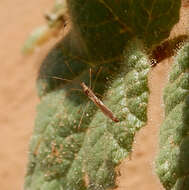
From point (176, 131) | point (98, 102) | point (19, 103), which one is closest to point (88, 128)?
point (98, 102)

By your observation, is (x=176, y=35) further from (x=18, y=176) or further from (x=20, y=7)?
(x=20, y=7)

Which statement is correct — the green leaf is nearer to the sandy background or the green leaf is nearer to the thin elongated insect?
the thin elongated insect

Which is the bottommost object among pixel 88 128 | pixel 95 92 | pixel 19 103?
pixel 19 103

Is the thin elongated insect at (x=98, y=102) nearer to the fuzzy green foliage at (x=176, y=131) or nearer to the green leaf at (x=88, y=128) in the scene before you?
the green leaf at (x=88, y=128)

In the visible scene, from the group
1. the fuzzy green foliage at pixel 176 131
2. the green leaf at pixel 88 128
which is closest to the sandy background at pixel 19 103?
the green leaf at pixel 88 128

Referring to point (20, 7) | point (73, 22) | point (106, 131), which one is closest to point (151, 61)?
point (106, 131)

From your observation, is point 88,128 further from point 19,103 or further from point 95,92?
point 19,103
